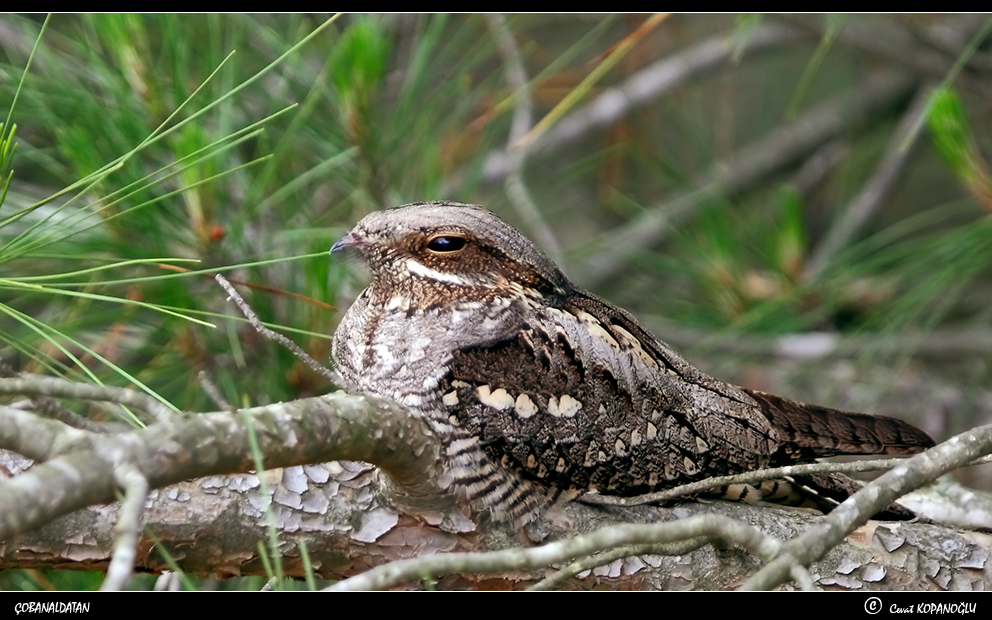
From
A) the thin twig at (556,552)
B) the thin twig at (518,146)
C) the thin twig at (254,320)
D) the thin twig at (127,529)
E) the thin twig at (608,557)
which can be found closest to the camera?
the thin twig at (127,529)

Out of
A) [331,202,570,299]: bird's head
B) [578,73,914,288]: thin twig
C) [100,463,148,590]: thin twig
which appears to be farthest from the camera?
[578,73,914,288]: thin twig

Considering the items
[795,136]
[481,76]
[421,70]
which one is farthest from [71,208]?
[481,76]

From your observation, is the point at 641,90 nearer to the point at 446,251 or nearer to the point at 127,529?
the point at 446,251

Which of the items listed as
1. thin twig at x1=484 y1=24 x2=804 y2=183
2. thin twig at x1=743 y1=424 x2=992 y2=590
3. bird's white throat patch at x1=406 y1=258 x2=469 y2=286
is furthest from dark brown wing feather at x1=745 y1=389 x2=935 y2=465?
thin twig at x1=484 y1=24 x2=804 y2=183

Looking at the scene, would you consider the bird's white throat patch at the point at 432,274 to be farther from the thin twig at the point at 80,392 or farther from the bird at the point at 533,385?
the thin twig at the point at 80,392

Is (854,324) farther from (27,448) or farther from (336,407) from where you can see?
(27,448)

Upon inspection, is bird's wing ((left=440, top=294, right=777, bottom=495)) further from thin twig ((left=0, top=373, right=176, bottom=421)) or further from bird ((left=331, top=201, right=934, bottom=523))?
thin twig ((left=0, top=373, right=176, bottom=421))

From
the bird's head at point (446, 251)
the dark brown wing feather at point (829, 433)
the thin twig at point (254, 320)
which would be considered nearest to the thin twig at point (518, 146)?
the bird's head at point (446, 251)
